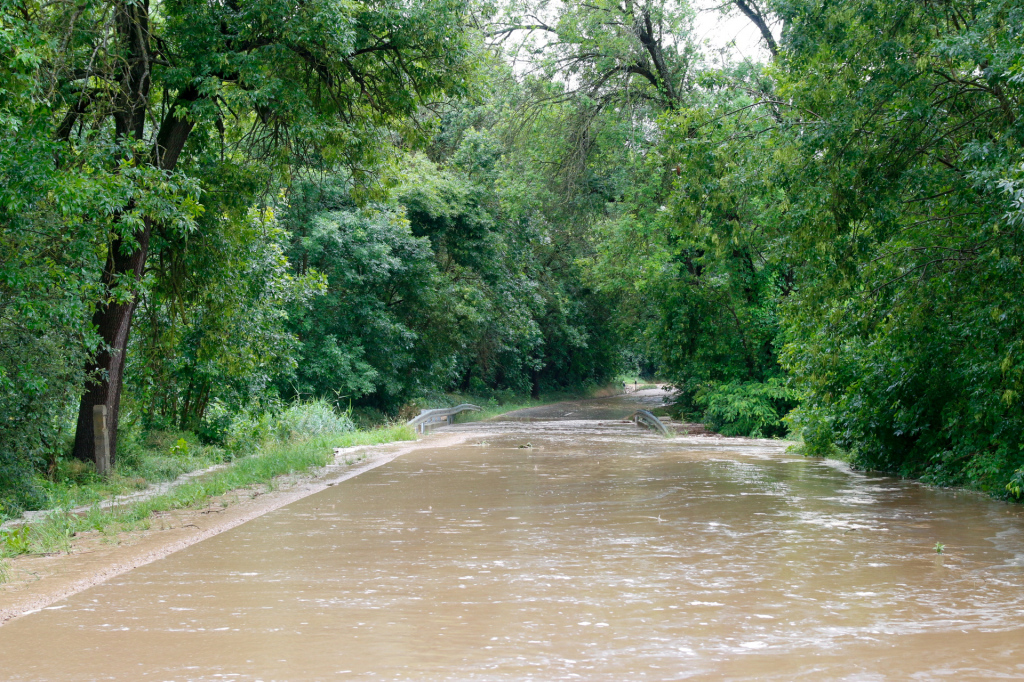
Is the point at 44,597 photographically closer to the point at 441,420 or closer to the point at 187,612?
the point at 187,612

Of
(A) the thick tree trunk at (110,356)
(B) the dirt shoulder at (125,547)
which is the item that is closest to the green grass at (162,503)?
(B) the dirt shoulder at (125,547)

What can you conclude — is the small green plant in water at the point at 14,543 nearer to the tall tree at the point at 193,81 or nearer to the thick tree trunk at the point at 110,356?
the tall tree at the point at 193,81

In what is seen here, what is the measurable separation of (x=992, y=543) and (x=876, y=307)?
5464 mm

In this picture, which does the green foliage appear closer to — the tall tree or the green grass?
the green grass

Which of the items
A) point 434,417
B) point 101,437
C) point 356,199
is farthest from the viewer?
point 434,417

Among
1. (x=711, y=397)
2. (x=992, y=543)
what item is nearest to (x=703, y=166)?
(x=992, y=543)

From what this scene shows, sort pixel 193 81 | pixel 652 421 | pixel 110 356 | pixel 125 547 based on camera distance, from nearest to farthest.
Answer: pixel 125 547
pixel 193 81
pixel 110 356
pixel 652 421

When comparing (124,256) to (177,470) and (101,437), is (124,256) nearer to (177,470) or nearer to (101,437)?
(101,437)

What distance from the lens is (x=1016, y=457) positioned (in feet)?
41.7

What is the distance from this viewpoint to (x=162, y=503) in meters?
12.6

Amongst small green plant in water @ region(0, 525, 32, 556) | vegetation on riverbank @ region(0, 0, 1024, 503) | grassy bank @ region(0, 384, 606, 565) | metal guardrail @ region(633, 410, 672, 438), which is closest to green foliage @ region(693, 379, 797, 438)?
metal guardrail @ region(633, 410, 672, 438)

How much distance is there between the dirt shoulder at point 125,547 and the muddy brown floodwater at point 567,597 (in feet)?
1.00

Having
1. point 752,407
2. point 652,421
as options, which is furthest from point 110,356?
point 652,421

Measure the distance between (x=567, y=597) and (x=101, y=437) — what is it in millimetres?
11040
